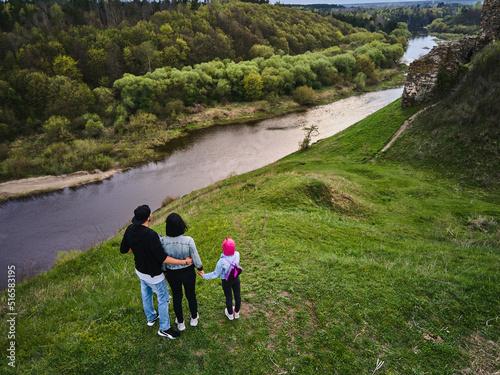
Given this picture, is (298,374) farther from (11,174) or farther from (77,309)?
(11,174)

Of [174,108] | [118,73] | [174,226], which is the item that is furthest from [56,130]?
[174,226]

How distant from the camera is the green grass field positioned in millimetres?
6051

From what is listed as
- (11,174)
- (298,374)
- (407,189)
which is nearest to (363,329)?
(298,374)

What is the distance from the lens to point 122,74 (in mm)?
58531

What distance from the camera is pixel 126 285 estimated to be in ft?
29.3

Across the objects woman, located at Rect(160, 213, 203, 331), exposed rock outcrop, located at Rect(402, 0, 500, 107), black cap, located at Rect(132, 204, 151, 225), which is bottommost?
woman, located at Rect(160, 213, 203, 331)

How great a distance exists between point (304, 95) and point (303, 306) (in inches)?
2379

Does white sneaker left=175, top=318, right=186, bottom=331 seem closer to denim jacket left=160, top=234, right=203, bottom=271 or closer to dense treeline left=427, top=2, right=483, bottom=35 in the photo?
denim jacket left=160, top=234, right=203, bottom=271

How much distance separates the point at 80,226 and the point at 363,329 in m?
28.0

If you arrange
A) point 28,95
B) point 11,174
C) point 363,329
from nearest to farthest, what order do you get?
point 363,329 < point 11,174 < point 28,95

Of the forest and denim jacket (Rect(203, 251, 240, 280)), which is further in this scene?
the forest

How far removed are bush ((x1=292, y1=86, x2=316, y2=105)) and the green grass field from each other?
51620mm

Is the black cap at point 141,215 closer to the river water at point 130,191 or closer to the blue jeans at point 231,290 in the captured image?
the blue jeans at point 231,290

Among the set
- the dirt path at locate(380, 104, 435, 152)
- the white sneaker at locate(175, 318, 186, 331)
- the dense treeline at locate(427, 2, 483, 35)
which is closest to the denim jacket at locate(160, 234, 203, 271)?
the white sneaker at locate(175, 318, 186, 331)
